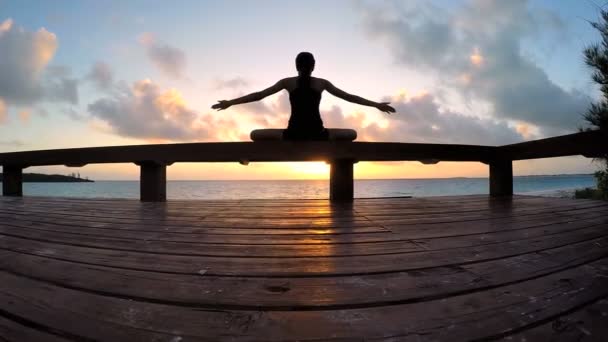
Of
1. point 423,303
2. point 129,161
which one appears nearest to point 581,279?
point 423,303

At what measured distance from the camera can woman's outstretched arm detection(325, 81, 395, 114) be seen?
3.37m

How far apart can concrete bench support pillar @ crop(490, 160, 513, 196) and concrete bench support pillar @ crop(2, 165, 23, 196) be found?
362 inches

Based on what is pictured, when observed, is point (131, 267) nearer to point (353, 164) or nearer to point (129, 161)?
point (353, 164)

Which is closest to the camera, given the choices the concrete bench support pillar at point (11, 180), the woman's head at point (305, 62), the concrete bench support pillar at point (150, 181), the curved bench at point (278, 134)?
the woman's head at point (305, 62)

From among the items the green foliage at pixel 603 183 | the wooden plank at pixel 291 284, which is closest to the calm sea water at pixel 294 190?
the green foliage at pixel 603 183

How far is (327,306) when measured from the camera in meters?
Result: 0.79

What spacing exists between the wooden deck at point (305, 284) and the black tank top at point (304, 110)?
1.84m

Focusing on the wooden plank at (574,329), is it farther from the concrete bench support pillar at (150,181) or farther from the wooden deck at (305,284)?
the concrete bench support pillar at (150,181)

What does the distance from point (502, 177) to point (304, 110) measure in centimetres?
381

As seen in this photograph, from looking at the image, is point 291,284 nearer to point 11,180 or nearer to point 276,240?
point 276,240

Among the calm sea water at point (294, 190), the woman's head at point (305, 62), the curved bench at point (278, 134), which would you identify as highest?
the woman's head at point (305, 62)

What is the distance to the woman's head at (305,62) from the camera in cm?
312

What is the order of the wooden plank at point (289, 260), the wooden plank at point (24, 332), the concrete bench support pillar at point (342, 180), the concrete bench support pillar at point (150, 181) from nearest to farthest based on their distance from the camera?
the wooden plank at point (24, 332), the wooden plank at point (289, 260), the concrete bench support pillar at point (342, 180), the concrete bench support pillar at point (150, 181)

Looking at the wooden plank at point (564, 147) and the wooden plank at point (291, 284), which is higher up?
the wooden plank at point (564, 147)
